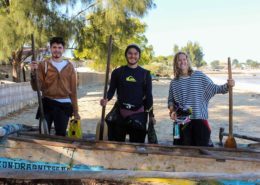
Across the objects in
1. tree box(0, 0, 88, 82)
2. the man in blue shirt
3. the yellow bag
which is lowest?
→ the yellow bag

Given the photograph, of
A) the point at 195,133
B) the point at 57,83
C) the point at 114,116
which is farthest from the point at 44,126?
the point at 195,133

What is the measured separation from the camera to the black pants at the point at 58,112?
4.59 meters

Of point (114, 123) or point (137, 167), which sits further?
point (114, 123)

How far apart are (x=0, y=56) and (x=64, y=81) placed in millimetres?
9734

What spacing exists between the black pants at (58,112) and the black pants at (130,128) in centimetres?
55

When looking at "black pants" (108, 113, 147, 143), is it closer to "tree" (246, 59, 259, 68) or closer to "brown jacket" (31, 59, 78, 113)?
"brown jacket" (31, 59, 78, 113)

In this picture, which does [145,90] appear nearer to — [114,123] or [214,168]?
[114,123]

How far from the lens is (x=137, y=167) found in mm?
4051

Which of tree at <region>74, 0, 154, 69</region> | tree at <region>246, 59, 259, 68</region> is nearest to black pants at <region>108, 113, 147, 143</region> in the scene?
tree at <region>74, 0, 154, 69</region>

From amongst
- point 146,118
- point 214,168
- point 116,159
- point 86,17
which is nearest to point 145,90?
point 146,118

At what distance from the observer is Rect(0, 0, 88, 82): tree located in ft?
42.3

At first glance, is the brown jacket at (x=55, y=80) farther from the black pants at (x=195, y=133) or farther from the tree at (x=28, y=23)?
the tree at (x=28, y=23)

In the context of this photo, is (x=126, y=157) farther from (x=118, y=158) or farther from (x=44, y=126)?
(x=44, y=126)

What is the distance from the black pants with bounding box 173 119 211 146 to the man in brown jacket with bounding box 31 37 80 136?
56.1 inches
